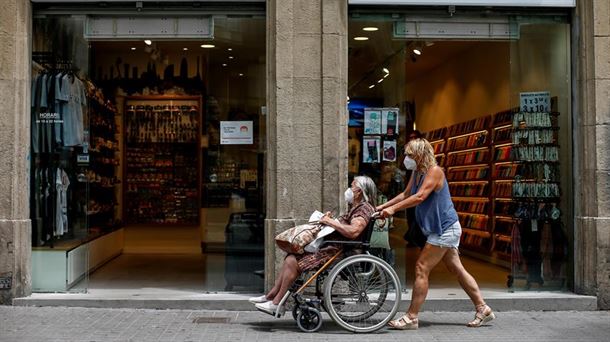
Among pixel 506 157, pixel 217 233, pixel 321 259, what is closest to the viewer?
pixel 321 259

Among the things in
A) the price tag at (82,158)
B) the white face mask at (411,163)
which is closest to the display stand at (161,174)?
the price tag at (82,158)

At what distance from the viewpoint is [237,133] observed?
9.49 meters

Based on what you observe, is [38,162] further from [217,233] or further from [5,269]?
[217,233]

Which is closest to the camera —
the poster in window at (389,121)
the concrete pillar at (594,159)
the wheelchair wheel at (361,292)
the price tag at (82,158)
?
the wheelchair wheel at (361,292)

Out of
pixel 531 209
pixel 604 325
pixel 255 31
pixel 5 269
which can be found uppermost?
pixel 255 31

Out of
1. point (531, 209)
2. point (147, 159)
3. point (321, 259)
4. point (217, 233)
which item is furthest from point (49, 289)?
point (147, 159)

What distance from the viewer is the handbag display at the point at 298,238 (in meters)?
7.21

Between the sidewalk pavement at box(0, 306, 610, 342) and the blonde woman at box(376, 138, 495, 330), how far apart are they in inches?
10.2

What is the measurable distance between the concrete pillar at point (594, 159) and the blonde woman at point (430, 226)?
196 centimetres

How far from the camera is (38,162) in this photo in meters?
9.18

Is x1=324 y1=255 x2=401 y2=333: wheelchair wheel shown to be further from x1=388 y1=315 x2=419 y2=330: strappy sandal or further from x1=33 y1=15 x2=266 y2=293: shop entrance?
x1=33 y1=15 x2=266 y2=293: shop entrance

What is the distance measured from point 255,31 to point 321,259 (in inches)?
131

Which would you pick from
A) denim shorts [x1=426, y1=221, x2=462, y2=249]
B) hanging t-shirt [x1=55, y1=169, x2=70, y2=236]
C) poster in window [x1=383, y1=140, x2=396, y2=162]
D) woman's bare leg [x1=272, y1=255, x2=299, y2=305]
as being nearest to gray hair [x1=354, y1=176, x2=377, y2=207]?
denim shorts [x1=426, y1=221, x2=462, y2=249]

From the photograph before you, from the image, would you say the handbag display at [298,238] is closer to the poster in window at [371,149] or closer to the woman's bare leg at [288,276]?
the woman's bare leg at [288,276]
